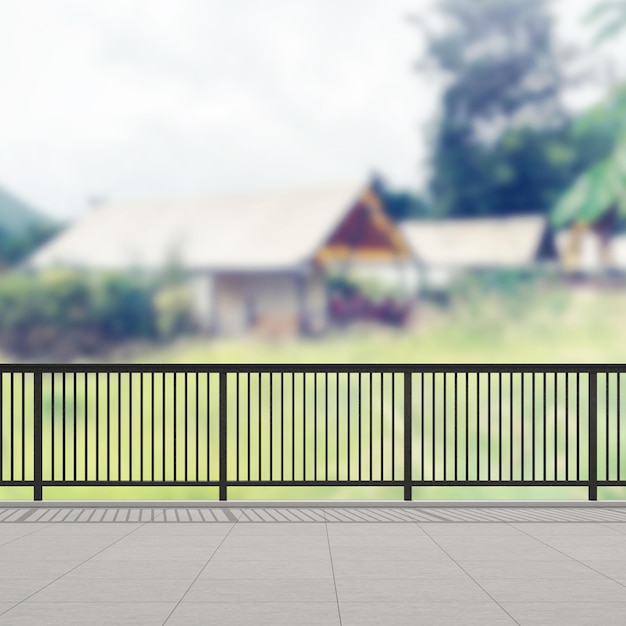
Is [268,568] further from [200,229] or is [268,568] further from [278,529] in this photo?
[200,229]

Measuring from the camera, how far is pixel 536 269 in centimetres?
4125

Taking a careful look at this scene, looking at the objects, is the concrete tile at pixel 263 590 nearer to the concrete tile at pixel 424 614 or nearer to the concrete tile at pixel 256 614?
the concrete tile at pixel 256 614

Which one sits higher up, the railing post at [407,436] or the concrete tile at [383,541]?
the railing post at [407,436]

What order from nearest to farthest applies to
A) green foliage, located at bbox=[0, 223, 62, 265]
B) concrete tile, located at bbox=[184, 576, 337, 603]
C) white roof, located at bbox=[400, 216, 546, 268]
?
1. concrete tile, located at bbox=[184, 576, 337, 603]
2. white roof, located at bbox=[400, 216, 546, 268]
3. green foliage, located at bbox=[0, 223, 62, 265]

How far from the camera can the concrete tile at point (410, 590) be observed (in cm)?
608

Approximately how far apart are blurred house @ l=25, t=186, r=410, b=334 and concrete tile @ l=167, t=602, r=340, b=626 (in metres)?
32.6

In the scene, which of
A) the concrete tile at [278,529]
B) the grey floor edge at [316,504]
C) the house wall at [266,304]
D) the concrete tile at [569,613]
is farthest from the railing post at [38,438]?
the house wall at [266,304]

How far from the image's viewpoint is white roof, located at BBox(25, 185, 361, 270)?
134ft

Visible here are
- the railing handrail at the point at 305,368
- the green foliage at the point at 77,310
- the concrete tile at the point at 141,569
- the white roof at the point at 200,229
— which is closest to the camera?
the concrete tile at the point at 141,569

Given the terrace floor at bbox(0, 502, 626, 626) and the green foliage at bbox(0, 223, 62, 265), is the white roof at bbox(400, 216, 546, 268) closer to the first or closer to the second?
the green foliage at bbox(0, 223, 62, 265)

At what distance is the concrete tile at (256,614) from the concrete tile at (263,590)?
4.9 inches

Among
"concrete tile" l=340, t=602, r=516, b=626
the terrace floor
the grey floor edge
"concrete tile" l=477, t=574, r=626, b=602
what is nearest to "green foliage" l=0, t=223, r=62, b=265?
the grey floor edge

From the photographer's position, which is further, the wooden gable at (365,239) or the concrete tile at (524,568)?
the wooden gable at (365,239)

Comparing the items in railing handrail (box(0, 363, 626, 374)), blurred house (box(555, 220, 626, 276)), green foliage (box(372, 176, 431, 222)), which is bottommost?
railing handrail (box(0, 363, 626, 374))
